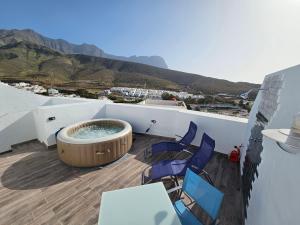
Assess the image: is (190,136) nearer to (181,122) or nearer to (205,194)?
(181,122)

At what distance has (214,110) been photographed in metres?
4.74

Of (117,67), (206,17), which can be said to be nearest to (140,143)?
(206,17)

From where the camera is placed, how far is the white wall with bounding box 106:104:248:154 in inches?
150

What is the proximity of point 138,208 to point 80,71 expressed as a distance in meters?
62.8

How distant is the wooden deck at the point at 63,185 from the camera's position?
2.17 metres

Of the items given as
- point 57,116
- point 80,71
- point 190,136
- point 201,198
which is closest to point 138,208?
point 201,198

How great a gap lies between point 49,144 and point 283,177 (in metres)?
4.76

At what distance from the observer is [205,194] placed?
5.11 feet

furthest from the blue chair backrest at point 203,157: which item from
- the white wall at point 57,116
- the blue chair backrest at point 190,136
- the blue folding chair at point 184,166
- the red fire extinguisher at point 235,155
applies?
the white wall at point 57,116

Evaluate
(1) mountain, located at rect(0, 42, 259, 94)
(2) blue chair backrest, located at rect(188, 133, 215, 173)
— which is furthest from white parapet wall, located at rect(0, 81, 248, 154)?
(1) mountain, located at rect(0, 42, 259, 94)

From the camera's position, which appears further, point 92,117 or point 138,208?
point 92,117

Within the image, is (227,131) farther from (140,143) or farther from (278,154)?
(278,154)

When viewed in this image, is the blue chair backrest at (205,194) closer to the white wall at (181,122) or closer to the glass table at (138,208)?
the glass table at (138,208)

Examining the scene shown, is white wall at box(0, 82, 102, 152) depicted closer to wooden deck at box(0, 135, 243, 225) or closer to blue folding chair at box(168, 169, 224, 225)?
wooden deck at box(0, 135, 243, 225)
